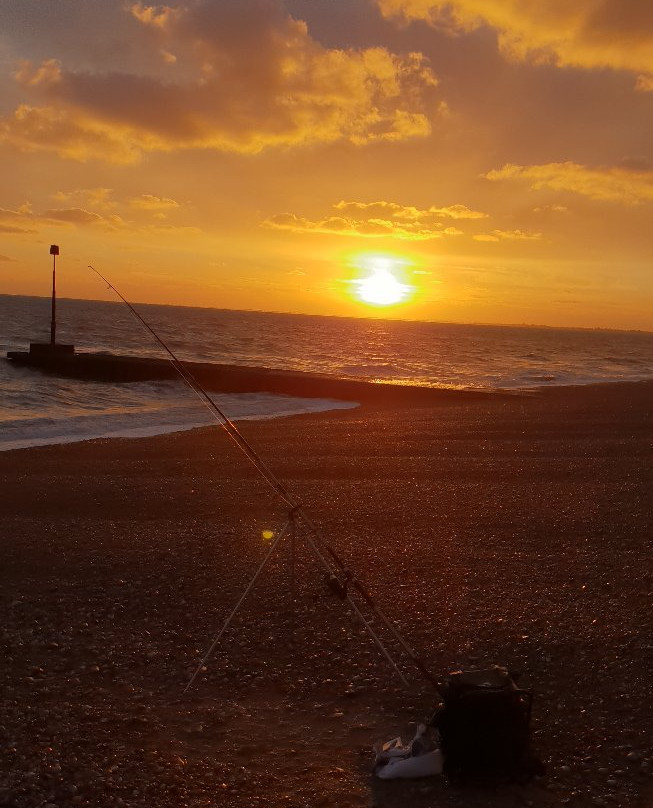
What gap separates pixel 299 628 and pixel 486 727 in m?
2.11

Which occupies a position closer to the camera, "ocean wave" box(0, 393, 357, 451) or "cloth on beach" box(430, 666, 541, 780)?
"cloth on beach" box(430, 666, 541, 780)

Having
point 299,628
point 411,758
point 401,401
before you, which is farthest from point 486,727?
point 401,401

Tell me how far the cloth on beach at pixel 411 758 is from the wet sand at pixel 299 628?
6 cm

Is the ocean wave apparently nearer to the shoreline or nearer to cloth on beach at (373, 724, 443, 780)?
the shoreline

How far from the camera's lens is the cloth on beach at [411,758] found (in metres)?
3.84

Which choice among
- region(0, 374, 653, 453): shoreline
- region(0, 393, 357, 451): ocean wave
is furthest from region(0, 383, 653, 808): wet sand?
region(0, 393, 357, 451): ocean wave

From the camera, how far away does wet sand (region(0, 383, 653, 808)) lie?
3.91 meters

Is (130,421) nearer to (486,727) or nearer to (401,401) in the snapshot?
(401,401)

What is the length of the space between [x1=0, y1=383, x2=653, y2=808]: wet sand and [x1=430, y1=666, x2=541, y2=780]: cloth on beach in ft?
0.38

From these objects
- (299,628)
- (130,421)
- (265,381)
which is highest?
(265,381)

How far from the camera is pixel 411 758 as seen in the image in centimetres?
387

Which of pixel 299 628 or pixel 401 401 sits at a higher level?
pixel 401 401

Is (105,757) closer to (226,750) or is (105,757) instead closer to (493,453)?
(226,750)

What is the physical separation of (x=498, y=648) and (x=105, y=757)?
270cm
